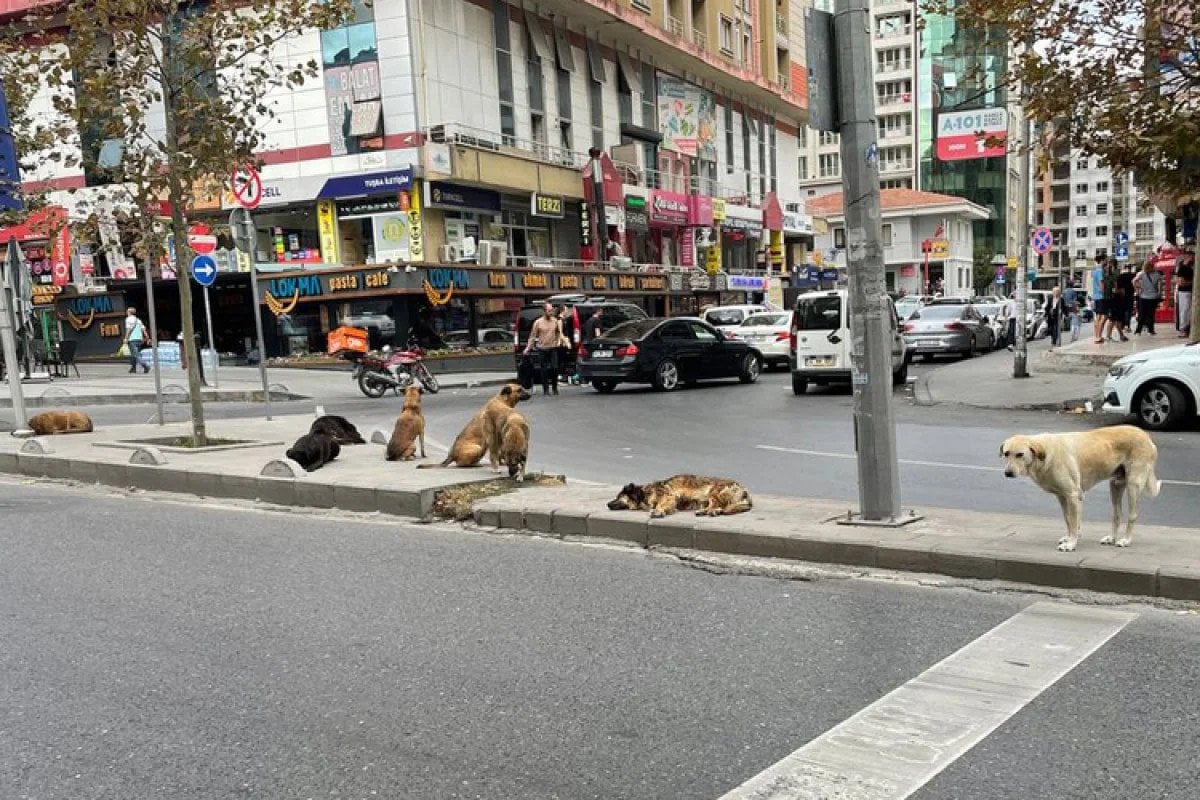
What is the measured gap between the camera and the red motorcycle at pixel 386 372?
67.8ft

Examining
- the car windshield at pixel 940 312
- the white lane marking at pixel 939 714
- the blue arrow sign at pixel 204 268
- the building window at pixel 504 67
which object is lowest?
the white lane marking at pixel 939 714

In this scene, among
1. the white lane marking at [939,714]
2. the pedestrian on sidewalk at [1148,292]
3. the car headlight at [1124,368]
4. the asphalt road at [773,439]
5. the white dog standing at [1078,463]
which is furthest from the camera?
the pedestrian on sidewalk at [1148,292]

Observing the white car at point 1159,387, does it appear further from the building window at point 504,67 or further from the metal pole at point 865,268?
the building window at point 504,67

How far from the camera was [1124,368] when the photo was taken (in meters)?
12.5

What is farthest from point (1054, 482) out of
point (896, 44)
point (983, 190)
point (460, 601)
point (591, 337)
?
point (983, 190)

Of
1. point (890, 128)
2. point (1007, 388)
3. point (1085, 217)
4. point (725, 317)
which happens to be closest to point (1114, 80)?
point (1007, 388)

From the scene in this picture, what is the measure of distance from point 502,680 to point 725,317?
26148 millimetres

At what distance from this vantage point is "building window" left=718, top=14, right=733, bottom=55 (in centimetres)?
5050

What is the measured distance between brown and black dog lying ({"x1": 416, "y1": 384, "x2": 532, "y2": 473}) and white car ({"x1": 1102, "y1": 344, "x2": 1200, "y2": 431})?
26.2 ft

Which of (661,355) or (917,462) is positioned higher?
(661,355)

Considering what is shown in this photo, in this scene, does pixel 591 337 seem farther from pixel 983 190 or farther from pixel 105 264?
pixel 983 190

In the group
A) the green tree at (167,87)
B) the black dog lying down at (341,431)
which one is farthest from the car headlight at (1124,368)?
the green tree at (167,87)

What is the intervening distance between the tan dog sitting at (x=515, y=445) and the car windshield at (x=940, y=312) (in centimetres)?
2017

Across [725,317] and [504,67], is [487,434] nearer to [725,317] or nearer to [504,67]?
[725,317]
